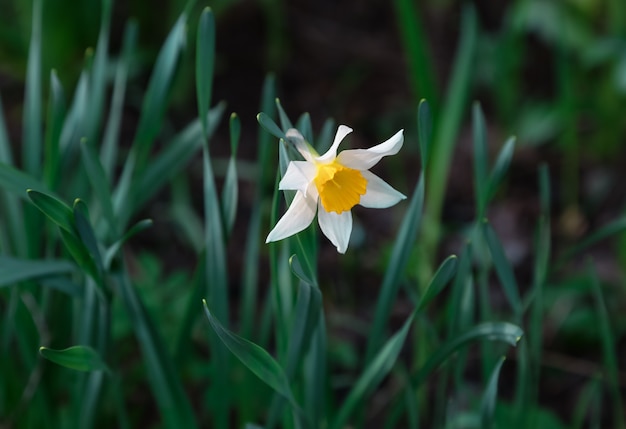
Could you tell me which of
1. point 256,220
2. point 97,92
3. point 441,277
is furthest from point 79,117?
point 441,277

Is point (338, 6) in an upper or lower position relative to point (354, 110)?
upper

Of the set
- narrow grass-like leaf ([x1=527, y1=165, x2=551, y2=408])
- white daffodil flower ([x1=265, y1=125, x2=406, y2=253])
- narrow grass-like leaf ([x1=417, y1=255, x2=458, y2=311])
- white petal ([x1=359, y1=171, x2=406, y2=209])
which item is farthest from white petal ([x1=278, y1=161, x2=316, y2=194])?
narrow grass-like leaf ([x1=527, y1=165, x2=551, y2=408])

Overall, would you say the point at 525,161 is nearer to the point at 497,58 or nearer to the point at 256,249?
the point at 497,58

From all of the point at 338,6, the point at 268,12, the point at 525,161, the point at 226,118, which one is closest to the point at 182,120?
the point at 226,118

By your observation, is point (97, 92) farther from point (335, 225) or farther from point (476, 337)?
point (476, 337)

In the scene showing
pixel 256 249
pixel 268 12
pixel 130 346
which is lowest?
pixel 130 346

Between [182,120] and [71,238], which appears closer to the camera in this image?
[71,238]

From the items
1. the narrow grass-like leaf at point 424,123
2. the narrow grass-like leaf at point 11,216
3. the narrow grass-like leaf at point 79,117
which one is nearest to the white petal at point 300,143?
the narrow grass-like leaf at point 424,123

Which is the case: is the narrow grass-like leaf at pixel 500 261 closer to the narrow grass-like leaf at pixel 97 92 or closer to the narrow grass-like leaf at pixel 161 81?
the narrow grass-like leaf at pixel 161 81

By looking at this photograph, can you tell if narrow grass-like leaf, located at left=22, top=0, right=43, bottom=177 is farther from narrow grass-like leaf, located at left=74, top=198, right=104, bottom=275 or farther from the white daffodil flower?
the white daffodil flower
